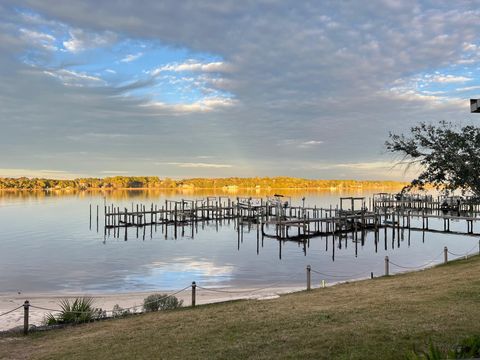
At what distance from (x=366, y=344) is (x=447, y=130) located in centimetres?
472

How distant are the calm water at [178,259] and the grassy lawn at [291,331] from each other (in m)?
12.5

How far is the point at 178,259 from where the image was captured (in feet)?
115

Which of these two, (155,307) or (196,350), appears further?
(155,307)

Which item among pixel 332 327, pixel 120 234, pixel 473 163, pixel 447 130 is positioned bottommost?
pixel 120 234

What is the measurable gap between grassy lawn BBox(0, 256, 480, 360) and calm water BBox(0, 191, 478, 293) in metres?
12.5

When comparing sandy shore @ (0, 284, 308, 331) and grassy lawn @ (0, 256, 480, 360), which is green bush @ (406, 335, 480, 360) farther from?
sandy shore @ (0, 284, 308, 331)

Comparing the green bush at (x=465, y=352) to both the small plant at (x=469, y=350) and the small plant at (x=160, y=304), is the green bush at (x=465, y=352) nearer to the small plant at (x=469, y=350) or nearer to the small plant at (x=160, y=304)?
the small plant at (x=469, y=350)

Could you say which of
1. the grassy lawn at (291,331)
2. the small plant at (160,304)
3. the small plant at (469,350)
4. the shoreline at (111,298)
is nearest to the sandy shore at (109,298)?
the shoreline at (111,298)

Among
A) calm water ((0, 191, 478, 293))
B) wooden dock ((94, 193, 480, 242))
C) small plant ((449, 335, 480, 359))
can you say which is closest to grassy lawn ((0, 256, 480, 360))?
small plant ((449, 335, 480, 359))

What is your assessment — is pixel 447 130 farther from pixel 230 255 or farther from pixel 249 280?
pixel 230 255

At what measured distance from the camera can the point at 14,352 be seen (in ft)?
33.1

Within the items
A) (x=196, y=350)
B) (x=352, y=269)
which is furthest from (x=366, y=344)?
(x=352, y=269)

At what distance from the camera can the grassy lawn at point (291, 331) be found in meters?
7.92

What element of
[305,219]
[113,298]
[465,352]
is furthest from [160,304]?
[305,219]
